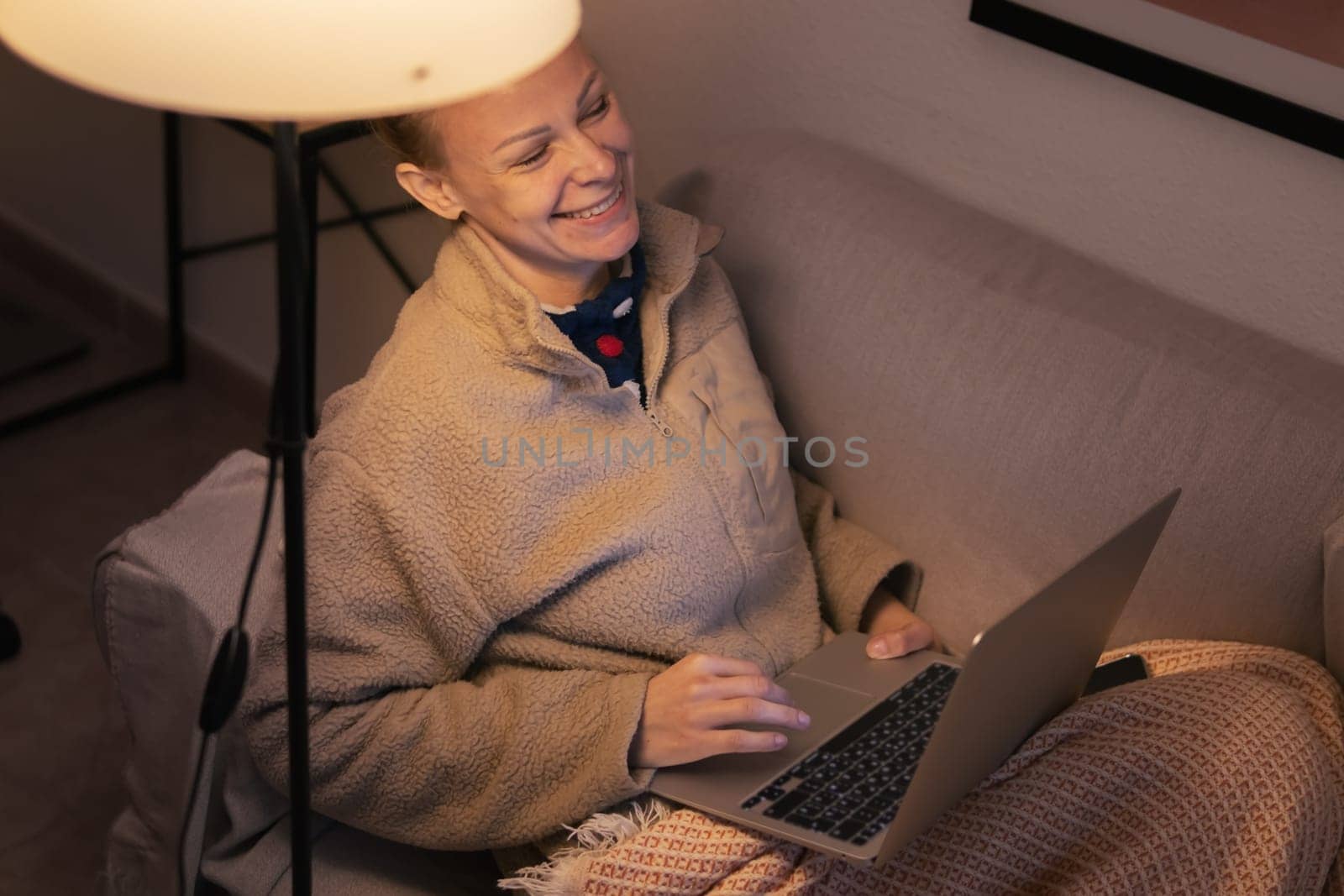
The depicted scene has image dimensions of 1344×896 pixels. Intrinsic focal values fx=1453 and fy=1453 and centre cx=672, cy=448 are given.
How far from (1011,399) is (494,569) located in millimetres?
522

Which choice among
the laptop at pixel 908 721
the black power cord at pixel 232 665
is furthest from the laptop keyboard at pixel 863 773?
the black power cord at pixel 232 665

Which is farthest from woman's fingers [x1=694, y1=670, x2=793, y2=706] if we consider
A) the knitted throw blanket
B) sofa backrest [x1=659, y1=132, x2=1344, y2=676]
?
sofa backrest [x1=659, y1=132, x2=1344, y2=676]

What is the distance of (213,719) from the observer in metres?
1.01

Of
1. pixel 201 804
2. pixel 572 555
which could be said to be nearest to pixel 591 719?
pixel 572 555

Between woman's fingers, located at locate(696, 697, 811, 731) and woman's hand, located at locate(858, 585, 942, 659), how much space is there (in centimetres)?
22

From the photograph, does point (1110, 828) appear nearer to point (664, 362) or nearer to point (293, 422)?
point (664, 362)

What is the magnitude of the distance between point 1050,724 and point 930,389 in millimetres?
374

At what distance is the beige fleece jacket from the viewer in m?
1.26

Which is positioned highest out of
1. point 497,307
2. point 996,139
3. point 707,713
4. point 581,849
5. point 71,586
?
point 996,139

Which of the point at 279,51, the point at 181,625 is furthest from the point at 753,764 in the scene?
the point at 279,51

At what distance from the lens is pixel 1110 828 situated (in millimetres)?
1140

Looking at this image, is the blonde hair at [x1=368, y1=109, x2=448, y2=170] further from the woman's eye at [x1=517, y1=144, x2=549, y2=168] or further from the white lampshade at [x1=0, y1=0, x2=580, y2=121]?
the white lampshade at [x1=0, y1=0, x2=580, y2=121]

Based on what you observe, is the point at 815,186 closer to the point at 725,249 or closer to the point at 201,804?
the point at 725,249

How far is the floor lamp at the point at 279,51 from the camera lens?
773 mm
